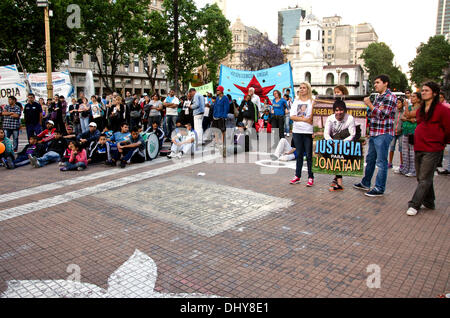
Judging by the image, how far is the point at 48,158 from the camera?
9.94m

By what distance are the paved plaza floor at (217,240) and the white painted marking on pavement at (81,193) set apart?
34 mm

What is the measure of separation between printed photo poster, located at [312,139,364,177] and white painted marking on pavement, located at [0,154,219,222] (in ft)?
12.1

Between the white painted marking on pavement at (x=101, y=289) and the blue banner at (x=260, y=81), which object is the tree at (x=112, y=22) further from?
the white painted marking on pavement at (x=101, y=289)

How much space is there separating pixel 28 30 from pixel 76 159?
2023cm

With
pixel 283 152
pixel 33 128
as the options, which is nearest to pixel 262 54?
pixel 33 128

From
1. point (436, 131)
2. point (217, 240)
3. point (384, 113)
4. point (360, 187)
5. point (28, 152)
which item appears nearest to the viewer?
point (217, 240)

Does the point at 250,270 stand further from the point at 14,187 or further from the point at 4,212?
the point at 14,187

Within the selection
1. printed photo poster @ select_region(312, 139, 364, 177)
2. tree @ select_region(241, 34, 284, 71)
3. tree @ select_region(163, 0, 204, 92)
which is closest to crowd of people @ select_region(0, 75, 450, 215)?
printed photo poster @ select_region(312, 139, 364, 177)

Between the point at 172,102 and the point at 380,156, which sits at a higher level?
the point at 172,102

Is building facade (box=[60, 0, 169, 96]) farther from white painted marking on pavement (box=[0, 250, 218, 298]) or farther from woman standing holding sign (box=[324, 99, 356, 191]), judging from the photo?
white painted marking on pavement (box=[0, 250, 218, 298])

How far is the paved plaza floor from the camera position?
347cm

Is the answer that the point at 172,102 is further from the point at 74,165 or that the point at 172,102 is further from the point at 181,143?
the point at 74,165

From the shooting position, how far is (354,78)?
327 ft

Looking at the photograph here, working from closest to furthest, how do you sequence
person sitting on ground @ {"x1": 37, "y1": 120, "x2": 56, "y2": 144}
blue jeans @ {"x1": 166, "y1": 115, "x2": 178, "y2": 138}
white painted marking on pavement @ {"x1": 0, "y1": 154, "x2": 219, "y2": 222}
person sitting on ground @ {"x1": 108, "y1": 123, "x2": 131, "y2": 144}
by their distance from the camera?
white painted marking on pavement @ {"x1": 0, "y1": 154, "x2": 219, "y2": 222}
person sitting on ground @ {"x1": 108, "y1": 123, "x2": 131, "y2": 144}
person sitting on ground @ {"x1": 37, "y1": 120, "x2": 56, "y2": 144}
blue jeans @ {"x1": 166, "y1": 115, "x2": 178, "y2": 138}
